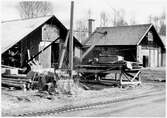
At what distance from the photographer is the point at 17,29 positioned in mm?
21953

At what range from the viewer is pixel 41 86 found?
1496cm

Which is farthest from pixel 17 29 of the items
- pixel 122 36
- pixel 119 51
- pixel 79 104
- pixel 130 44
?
pixel 122 36

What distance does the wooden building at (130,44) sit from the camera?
33.6 m

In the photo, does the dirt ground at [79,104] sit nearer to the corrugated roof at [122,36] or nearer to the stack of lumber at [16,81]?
the stack of lumber at [16,81]

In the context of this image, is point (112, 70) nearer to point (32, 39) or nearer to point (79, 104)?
point (79, 104)

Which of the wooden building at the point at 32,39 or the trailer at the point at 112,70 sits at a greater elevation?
the wooden building at the point at 32,39

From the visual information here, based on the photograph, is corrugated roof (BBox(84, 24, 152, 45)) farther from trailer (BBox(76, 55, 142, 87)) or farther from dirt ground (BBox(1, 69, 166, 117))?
dirt ground (BBox(1, 69, 166, 117))

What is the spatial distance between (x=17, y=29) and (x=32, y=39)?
4.64ft

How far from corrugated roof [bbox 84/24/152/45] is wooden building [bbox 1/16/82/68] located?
33.4ft

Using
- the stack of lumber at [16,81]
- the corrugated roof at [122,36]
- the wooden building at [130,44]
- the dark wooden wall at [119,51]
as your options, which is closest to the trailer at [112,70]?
the stack of lumber at [16,81]

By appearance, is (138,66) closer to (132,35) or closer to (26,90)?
(26,90)

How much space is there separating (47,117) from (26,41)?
1389 centimetres

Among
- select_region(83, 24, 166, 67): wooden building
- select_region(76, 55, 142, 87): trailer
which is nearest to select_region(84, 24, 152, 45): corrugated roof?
select_region(83, 24, 166, 67): wooden building

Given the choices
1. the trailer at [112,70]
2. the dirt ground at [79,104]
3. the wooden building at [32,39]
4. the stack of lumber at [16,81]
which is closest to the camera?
the dirt ground at [79,104]
